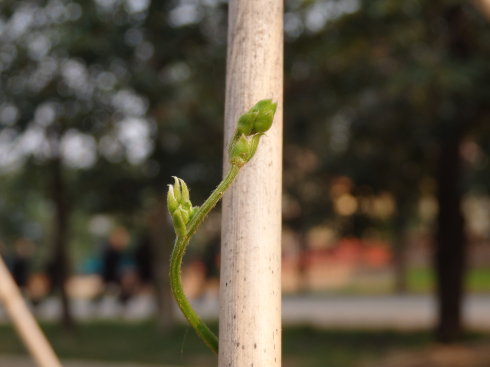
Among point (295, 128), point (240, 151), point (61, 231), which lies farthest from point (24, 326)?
point (61, 231)

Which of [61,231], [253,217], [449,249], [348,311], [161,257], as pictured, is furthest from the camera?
[348,311]

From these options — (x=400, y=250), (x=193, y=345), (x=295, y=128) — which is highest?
(x=295, y=128)

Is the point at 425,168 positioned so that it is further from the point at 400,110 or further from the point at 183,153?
the point at 183,153

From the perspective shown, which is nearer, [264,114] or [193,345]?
[264,114]

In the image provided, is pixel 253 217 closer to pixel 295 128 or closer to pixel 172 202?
pixel 172 202

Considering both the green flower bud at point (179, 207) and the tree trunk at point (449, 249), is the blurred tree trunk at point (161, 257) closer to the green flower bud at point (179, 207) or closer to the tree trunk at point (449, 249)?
the tree trunk at point (449, 249)

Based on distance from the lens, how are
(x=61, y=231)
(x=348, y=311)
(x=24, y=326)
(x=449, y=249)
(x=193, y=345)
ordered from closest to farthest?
(x=24, y=326)
(x=449, y=249)
(x=193, y=345)
(x=61, y=231)
(x=348, y=311)

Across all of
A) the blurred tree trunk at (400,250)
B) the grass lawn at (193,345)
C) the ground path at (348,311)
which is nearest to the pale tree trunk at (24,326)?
the grass lawn at (193,345)

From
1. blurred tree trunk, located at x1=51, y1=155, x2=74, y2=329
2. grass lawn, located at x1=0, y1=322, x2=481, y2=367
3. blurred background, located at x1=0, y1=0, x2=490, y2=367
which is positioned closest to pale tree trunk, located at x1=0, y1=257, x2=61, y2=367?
blurred background, located at x1=0, y1=0, x2=490, y2=367
